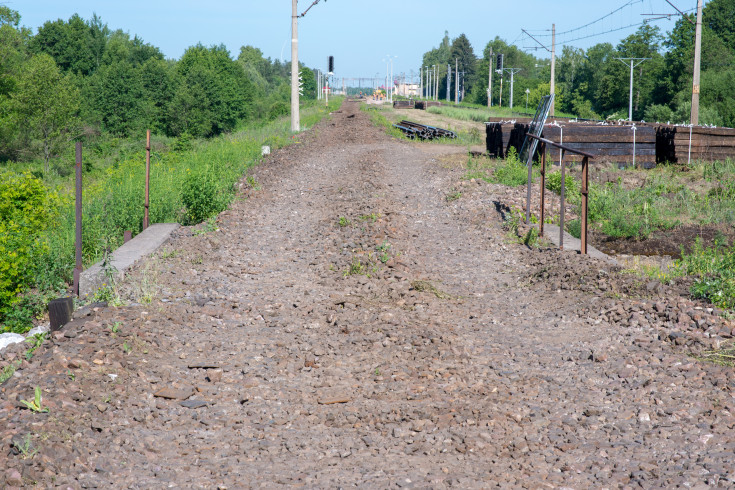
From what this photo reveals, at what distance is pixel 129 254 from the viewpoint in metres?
8.78

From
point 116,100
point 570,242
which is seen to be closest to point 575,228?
point 570,242

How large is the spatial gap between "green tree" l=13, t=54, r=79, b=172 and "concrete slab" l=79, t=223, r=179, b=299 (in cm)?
4420

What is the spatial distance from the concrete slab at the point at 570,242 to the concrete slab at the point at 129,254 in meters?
5.78

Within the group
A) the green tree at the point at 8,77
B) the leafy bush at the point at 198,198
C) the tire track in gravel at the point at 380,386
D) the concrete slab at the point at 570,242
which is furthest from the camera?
the green tree at the point at 8,77

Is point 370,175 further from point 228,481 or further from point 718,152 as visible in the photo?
point 228,481

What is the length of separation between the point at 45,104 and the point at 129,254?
48.6m

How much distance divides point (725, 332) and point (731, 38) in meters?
79.9

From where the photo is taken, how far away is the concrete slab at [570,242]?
9.14 m

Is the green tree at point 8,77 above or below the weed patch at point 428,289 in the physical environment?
above

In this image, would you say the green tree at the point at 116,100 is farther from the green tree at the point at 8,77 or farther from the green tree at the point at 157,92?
the green tree at the point at 8,77

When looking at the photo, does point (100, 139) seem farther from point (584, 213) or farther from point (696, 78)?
point (584, 213)

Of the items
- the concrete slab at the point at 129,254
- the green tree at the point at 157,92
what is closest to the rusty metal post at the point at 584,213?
the concrete slab at the point at 129,254

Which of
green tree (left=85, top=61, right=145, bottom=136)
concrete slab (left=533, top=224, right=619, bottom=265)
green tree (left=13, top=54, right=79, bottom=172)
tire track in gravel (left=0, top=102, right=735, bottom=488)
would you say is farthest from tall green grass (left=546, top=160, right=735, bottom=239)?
green tree (left=85, top=61, right=145, bottom=136)

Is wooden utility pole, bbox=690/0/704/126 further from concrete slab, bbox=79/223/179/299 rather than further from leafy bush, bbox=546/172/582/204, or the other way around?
concrete slab, bbox=79/223/179/299
